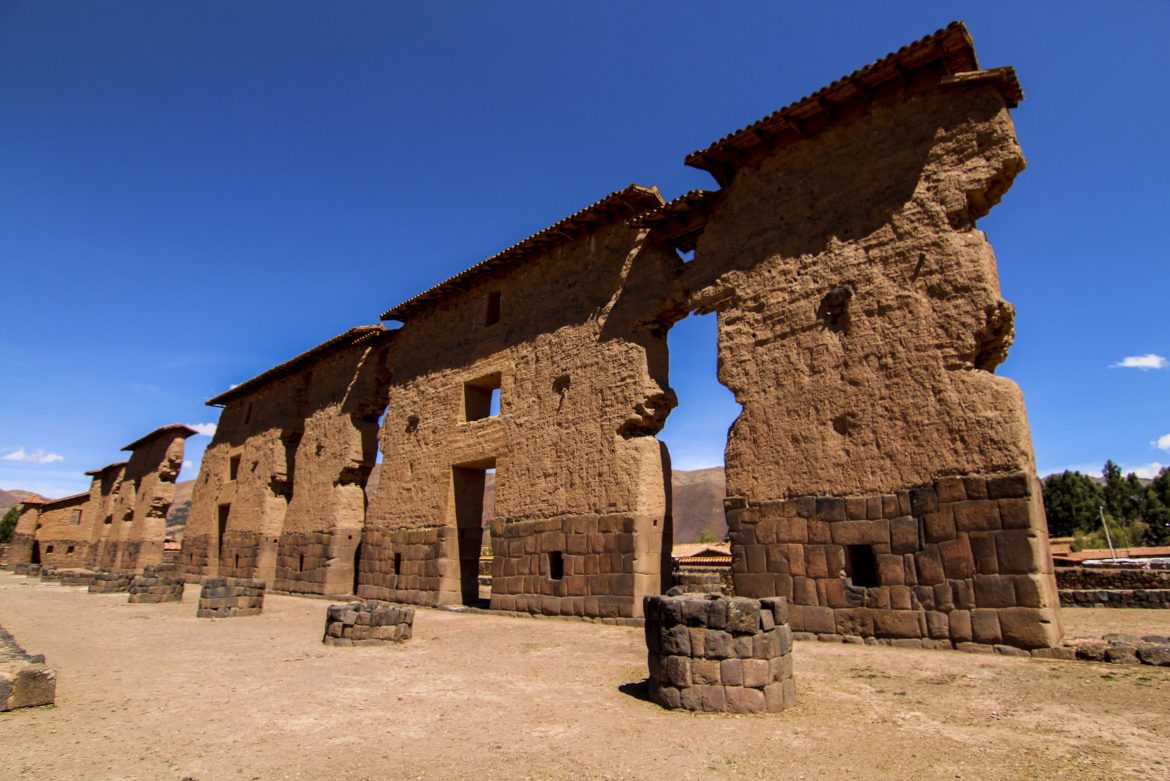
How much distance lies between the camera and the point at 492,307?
16.2m

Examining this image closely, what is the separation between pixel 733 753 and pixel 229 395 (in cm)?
2724

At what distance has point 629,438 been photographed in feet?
38.8

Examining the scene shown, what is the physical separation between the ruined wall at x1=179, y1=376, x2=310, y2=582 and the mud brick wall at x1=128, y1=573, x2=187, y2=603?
15.8 feet

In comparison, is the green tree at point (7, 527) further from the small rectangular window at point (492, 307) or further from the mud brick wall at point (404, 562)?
the small rectangular window at point (492, 307)

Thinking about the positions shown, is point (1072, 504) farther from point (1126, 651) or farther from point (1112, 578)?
point (1126, 651)

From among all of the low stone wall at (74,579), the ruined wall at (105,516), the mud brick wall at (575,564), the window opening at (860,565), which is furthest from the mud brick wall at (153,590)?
the ruined wall at (105,516)

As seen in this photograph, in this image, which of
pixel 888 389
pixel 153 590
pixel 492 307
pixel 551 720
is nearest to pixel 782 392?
pixel 888 389

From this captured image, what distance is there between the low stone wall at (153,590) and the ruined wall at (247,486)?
15.8 ft

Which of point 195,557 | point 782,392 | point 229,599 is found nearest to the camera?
point 782,392

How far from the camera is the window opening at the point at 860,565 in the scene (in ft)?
28.2

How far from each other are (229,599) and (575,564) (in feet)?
23.6

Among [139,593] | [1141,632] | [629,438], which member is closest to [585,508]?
[629,438]

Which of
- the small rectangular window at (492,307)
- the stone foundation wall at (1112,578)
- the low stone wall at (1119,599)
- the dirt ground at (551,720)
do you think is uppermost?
the small rectangular window at (492,307)

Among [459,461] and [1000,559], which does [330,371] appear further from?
[1000,559]
